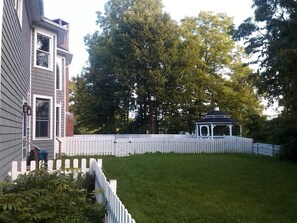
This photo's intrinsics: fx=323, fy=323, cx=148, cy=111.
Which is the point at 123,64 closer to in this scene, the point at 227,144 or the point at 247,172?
the point at 227,144

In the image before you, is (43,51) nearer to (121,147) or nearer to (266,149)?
(121,147)

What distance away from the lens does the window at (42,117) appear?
13.6 metres

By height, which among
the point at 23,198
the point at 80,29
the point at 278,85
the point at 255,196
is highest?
the point at 80,29

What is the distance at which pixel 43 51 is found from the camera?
43.7 ft

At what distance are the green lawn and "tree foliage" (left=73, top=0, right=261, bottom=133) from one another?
1672 cm

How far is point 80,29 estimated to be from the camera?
34594 mm

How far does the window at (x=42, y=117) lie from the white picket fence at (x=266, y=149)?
11500mm

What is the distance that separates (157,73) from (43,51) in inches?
595

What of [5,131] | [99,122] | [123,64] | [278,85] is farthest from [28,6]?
[99,122]

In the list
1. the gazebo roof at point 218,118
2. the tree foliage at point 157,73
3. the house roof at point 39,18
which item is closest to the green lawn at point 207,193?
the house roof at point 39,18

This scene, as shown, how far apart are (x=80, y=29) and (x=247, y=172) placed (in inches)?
1096

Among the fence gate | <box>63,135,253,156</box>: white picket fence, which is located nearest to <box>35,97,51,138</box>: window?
<box>63,135,253,156</box>: white picket fence

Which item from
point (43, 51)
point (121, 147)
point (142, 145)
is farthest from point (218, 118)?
point (43, 51)

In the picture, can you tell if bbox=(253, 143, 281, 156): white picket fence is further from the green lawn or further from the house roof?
the house roof
